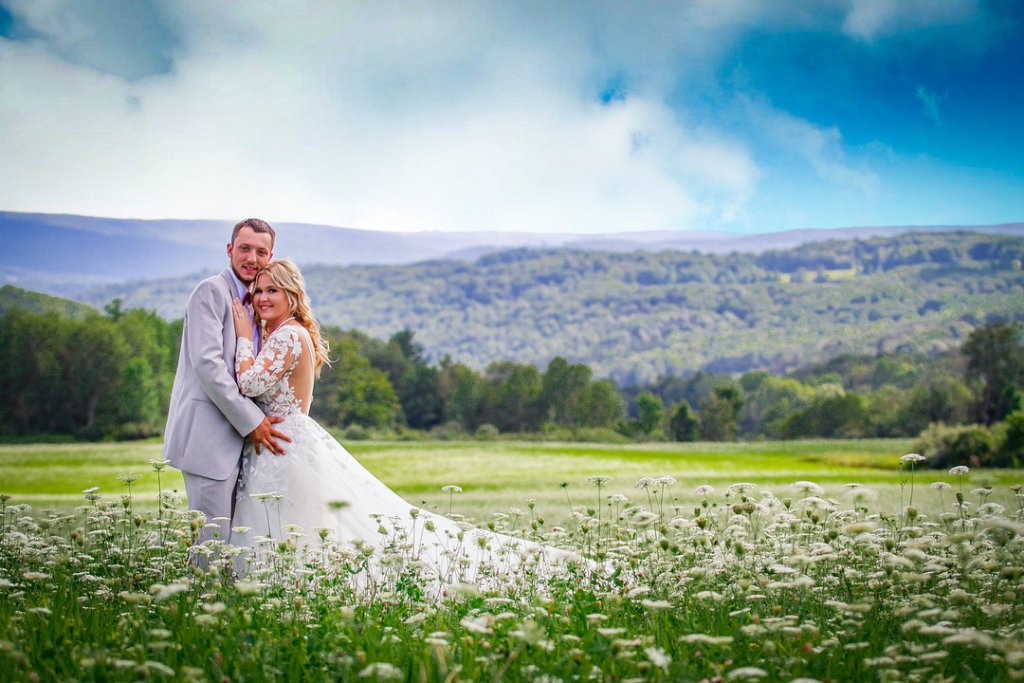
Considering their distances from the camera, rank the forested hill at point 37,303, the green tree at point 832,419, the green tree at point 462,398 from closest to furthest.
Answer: the green tree at point 832,419 → the forested hill at point 37,303 → the green tree at point 462,398

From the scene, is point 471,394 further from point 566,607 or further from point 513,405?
point 566,607

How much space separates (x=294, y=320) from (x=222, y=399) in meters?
0.91

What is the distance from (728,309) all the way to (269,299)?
166 meters

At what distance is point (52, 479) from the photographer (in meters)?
28.6

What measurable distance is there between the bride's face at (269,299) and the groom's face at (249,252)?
0.21m

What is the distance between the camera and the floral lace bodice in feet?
21.8

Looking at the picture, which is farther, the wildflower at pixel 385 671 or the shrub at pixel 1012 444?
the shrub at pixel 1012 444

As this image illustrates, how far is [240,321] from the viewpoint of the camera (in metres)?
6.92

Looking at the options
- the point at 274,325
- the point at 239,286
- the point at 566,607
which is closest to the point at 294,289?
the point at 274,325

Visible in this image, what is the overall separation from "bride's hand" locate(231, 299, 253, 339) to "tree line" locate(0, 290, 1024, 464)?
136ft

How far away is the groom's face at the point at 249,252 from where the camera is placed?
699cm

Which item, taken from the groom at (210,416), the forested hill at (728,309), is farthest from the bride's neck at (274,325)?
the forested hill at (728,309)

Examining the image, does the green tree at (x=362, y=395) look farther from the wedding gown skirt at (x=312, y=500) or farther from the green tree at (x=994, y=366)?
the wedding gown skirt at (x=312, y=500)

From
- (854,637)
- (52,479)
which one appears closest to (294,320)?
(854,637)
